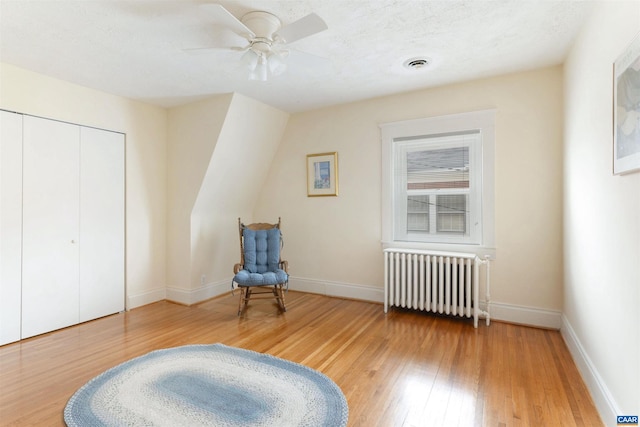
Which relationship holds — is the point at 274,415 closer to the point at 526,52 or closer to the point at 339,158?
the point at 339,158

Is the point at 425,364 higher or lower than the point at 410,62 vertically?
lower

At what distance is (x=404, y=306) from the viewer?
3521 millimetres

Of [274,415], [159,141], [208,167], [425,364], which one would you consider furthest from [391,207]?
[159,141]

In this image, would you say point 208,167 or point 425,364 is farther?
point 208,167

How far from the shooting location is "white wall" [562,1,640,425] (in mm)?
1500

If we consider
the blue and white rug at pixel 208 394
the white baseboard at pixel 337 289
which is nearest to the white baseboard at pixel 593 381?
the blue and white rug at pixel 208 394

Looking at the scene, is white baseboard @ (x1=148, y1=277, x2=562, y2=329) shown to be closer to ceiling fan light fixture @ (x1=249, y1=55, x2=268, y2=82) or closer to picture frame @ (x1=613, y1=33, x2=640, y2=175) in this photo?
picture frame @ (x1=613, y1=33, x2=640, y2=175)

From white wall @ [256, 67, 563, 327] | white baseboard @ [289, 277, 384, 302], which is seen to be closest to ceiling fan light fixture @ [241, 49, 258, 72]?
white wall @ [256, 67, 563, 327]

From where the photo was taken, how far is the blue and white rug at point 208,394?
70.5 inches

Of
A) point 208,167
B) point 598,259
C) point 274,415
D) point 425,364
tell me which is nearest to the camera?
point 274,415

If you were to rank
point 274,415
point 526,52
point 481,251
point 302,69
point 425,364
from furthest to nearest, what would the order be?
point 481,251 → point 302,69 → point 526,52 → point 425,364 → point 274,415

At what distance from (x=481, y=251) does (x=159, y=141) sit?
4.05 m

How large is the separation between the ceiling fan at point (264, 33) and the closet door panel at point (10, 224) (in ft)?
7.39

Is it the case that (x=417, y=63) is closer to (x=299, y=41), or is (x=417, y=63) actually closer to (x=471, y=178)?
(x=299, y=41)
